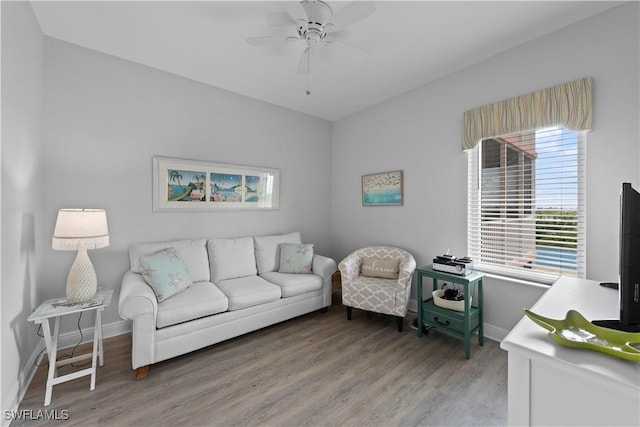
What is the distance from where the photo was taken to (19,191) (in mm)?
1818

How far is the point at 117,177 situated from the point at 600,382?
136 inches

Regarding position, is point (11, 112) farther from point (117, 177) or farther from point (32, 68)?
point (117, 177)

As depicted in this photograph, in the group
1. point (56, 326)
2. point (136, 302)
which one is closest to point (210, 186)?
point (136, 302)

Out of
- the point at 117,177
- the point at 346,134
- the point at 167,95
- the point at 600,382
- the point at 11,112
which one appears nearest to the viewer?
the point at 600,382

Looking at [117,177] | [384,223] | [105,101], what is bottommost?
[384,223]

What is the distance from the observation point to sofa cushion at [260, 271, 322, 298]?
9.44 ft

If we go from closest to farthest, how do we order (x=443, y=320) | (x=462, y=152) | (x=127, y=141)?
(x=443, y=320), (x=127, y=141), (x=462, y=152)

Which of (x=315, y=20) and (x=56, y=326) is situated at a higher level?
(x=315, y=20)

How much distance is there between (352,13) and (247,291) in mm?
2422

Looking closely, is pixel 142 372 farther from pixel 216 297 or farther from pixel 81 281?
pixel 81 281

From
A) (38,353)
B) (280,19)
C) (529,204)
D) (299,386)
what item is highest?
(280,19)

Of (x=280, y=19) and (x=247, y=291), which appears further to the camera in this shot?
(x=247, y=291)

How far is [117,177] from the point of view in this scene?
2641 millimetres

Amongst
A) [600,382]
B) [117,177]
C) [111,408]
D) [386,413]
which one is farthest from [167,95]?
[600,382]
